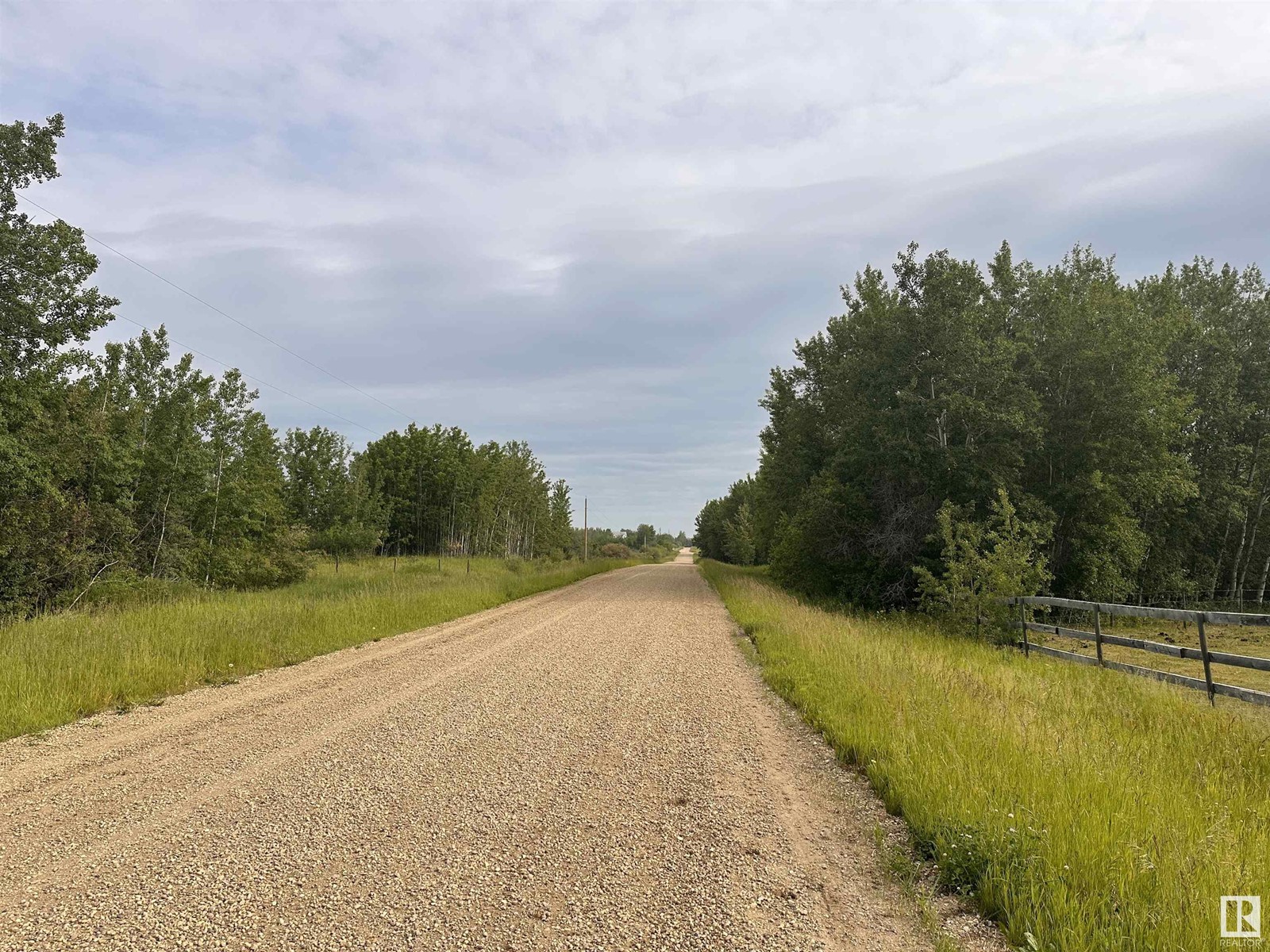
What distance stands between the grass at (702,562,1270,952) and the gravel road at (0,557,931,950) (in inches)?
20.2

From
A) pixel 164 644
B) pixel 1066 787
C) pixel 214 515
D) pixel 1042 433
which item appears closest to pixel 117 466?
pixel 214 515

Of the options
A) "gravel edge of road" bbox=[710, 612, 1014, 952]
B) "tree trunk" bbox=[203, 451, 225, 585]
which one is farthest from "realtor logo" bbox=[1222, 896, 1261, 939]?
"tree trunk" bbox=[203, 451, 225, 585]

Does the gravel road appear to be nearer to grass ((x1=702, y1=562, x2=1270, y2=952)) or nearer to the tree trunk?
grass ((x1=702, y1=562, x2=1270, y2=952))

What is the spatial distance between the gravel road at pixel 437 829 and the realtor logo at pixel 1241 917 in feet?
4.36

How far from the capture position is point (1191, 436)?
23.8 metres

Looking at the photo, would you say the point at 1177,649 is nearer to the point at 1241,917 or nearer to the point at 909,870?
the point at 1241,917

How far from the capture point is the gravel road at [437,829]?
296cm

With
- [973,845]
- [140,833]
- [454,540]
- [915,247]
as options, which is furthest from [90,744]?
[454,540]

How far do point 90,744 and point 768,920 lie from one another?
21.1ft

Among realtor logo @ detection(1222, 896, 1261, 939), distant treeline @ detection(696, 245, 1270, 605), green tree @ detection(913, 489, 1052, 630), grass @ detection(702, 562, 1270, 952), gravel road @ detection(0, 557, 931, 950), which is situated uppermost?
distant treeline @ detection(696, 245, 1270, 605)

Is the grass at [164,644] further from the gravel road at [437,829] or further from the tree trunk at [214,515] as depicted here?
the tree trunk at [214,515]

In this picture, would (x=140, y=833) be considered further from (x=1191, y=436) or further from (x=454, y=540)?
(x=454, y=540)

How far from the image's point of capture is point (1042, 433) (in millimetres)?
19609

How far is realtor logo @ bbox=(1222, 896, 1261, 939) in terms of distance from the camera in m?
2.65
